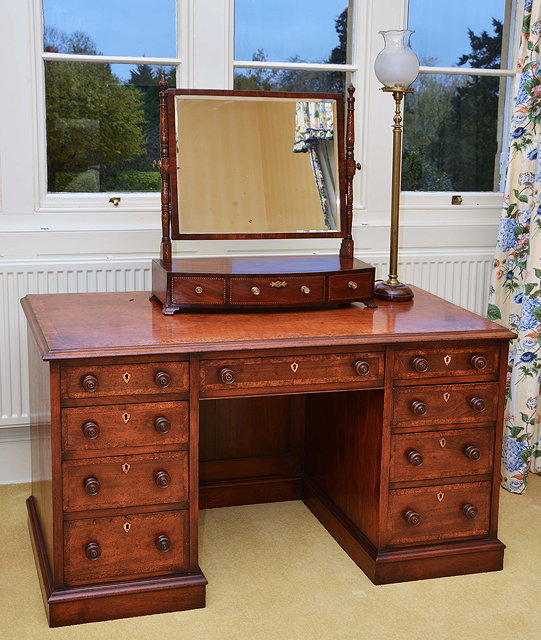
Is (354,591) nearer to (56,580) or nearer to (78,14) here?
(56,580)

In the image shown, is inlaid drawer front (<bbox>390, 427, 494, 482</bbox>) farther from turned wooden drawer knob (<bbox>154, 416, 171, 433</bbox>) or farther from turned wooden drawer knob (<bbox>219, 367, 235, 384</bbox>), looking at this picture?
turned wooden drawer knob (<bbox>154, 416, 171, 433</bbox>)

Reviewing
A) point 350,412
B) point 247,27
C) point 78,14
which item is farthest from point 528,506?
point 78,14

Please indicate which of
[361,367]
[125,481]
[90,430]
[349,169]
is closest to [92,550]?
[125,481]

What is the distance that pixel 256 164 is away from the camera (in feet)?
9.04

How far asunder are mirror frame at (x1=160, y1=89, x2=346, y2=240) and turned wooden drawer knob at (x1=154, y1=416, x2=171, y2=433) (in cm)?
62

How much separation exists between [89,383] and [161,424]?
0.71ft

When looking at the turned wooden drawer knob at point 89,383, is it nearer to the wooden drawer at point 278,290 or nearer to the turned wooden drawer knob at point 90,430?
the turned wooden drawer knob at point 90,430

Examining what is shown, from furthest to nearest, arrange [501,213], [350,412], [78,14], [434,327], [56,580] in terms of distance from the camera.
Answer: [501,213]
[78,14]
[350,412]
[434,327]
[56,580]

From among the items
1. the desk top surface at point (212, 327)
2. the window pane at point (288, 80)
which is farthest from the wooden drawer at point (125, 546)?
the window pane at point (288, 80)

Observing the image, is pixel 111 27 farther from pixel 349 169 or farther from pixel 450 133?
pixel 450 133

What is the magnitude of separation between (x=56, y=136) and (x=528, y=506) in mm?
2066

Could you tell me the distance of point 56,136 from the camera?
3078mm

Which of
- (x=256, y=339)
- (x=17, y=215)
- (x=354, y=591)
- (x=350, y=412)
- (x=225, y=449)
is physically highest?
(x=17, y=215)

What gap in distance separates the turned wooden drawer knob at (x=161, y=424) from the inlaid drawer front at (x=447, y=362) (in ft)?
2.10
